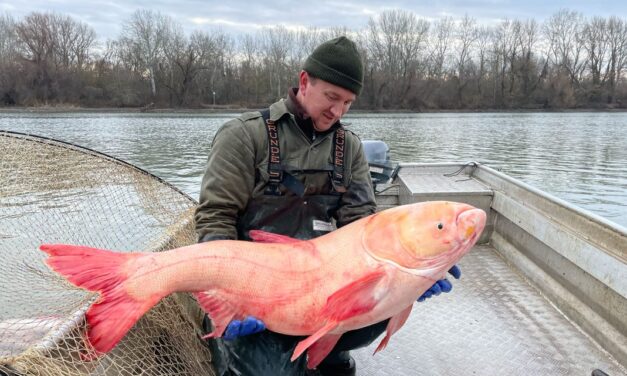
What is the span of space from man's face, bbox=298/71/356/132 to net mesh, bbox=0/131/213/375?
130cm

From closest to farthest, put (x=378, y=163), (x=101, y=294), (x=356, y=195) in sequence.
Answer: (x=101, y=294) → (x=356, y=195) → (x=378, y=163)

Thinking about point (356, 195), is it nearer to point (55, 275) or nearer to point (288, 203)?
point (288, 203)

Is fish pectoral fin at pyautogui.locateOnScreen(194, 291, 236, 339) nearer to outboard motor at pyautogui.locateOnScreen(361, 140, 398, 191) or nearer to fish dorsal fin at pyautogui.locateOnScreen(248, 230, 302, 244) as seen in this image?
fish dorsal fin at pyautogui.locateOnScreen(248, 230, 302, 244)

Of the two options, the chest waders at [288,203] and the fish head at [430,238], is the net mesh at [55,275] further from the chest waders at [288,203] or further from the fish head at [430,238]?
the fish head at [430,238]

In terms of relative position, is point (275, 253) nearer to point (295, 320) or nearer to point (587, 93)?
point (295, 320)

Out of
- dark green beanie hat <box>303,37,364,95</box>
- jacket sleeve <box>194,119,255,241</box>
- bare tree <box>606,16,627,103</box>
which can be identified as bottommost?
jacket sleeve <box>194,119,255,241</box>

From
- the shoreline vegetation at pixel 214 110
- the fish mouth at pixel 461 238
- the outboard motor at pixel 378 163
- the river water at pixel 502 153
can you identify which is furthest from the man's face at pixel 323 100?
the shoreline vegetation at pixel 214 110

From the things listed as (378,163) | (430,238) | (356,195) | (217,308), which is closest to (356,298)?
(430,238)

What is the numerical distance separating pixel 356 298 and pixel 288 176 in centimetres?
92

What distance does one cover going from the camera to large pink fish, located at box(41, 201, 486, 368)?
1761mm

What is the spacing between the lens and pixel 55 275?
3002 millimetres

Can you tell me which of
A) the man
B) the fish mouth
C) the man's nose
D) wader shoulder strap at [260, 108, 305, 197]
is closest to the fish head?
the fish mouth

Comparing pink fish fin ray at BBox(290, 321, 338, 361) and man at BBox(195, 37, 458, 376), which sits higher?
man at BBox(195, 37, 458, 376)

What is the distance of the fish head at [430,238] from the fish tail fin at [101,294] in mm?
952
